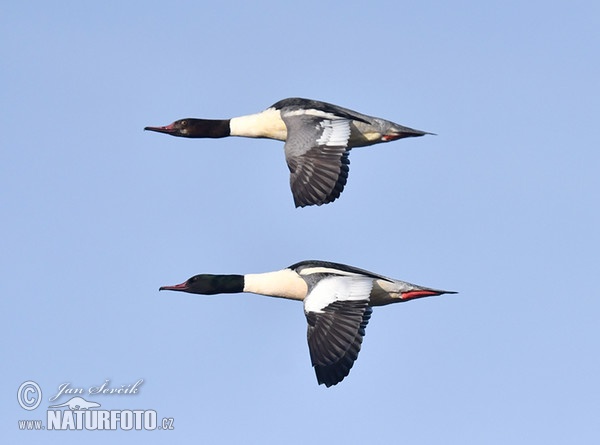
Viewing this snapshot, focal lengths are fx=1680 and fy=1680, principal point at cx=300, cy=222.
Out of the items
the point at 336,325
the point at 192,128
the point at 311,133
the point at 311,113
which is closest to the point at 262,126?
the point at 311,113

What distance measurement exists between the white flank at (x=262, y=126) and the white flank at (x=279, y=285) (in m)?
1.87

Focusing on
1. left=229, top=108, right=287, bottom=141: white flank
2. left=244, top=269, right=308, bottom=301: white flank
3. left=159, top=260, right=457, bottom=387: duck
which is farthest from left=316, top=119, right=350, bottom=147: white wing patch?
left=244, top=269, right=308, bottom=301: white flank

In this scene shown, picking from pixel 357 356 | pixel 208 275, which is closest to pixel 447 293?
pixel 357 356

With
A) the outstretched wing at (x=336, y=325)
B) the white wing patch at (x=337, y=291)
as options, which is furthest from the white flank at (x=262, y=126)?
the outstretched wing at (x=336, y=325)

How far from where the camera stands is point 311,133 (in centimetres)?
1961

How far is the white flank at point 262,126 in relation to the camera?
20859 mm

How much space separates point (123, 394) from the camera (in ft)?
59.0

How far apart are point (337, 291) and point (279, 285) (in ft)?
5.88

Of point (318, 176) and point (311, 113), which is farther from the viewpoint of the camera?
point (311, 113)

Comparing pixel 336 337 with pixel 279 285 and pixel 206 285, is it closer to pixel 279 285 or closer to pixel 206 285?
pixel 279 285

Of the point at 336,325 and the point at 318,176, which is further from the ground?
the point at 318,176

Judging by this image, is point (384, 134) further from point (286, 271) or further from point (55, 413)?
point (55, 413)

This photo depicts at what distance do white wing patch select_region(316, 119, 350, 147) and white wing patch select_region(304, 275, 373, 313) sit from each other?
65.7 inches

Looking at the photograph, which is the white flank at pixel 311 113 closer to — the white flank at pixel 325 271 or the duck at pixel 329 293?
the duck at pixel 329 293
